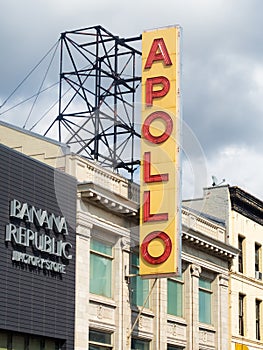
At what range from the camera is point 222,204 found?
51344 millimetres

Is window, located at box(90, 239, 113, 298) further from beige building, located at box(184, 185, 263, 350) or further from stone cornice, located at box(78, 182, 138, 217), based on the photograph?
beige building, located at box(184, 185, 263, 350)

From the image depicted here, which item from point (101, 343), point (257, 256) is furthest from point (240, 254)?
point (101, 343)

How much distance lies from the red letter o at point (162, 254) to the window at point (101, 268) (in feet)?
5.10

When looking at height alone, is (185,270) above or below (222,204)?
below

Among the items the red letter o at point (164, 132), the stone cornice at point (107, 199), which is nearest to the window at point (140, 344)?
the stone cornice at point (107, 199)

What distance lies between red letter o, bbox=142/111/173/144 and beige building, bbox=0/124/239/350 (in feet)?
7.16

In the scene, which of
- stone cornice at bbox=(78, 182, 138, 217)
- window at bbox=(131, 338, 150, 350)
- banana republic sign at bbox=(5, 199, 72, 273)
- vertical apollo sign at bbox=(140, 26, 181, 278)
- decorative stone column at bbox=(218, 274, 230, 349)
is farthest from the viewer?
decorative stone column at bbox=(218, 274, 230, 349)

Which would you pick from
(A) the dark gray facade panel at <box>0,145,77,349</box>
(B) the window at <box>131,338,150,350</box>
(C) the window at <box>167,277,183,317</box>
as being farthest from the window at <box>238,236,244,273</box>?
(A) the dark gray facade panel at <box>0,145,77,349</box>

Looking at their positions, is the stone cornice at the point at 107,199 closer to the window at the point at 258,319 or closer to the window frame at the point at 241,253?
the window frame at the point at 241,253

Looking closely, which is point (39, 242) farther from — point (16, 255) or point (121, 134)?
point (121, 134)

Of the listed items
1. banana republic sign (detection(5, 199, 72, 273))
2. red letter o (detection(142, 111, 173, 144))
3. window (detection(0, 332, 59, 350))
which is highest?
red letter o (detection(142, 111, 173, 144))

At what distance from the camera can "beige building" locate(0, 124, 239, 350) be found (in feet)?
120

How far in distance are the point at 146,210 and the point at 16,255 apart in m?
9.33

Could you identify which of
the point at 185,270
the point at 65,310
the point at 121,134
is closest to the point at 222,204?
the point at 185,270
